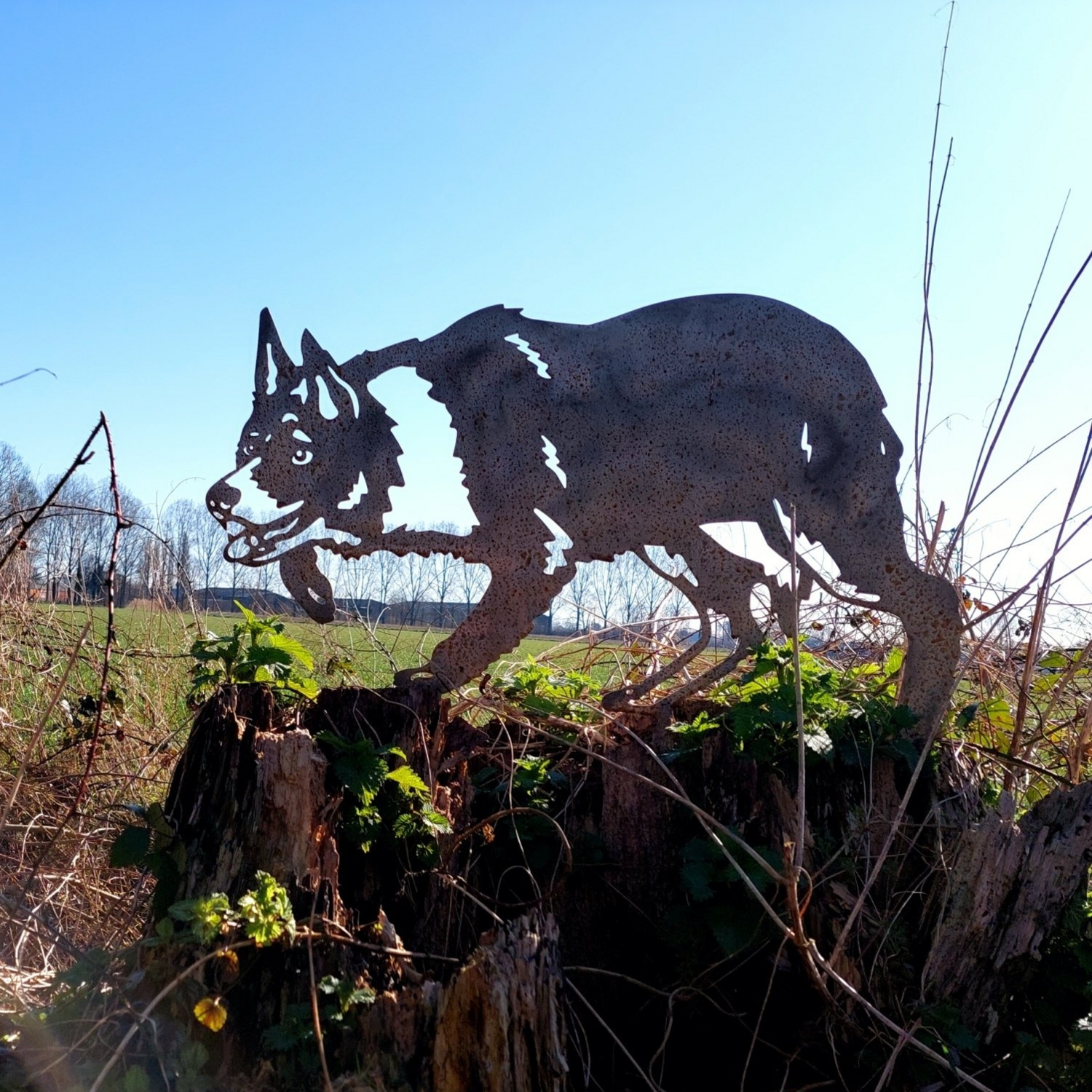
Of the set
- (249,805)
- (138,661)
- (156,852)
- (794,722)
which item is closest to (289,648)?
(249,805)

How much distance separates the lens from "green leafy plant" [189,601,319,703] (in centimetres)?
279

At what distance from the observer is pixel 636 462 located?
3416mm

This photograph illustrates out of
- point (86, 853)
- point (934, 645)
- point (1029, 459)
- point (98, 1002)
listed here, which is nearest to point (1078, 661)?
point (934, 645)

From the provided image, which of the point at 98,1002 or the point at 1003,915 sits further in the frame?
the point at 1003,915

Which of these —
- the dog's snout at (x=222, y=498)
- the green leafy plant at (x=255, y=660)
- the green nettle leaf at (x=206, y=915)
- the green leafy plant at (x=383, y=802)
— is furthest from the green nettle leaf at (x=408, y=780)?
the dog's snout at (x=222, y=498)

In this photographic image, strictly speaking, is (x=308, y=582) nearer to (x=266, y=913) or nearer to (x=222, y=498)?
(x=222, y=498)

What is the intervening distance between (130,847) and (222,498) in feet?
4.62

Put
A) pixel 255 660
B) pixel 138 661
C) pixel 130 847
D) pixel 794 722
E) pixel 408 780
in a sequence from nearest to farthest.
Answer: pixel 130 847
pixel 408 780
pixel 255 660
pixel 794 722
pixel 138 661

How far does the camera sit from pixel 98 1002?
2.38 m

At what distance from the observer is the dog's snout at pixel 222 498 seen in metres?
3.51

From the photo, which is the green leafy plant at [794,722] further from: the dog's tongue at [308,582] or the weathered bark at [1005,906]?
the dog's tongue at [308,582]

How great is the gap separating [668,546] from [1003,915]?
5.08 feet

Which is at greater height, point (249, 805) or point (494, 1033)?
point (249, 805)

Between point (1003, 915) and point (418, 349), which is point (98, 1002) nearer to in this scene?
point (418, 349)
